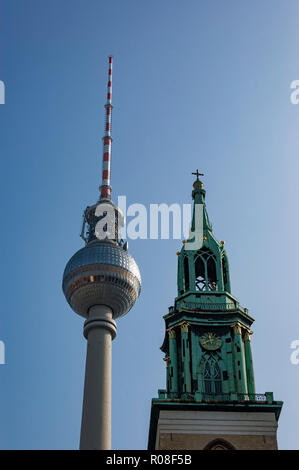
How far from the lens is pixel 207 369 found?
240 ft

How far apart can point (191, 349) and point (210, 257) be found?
13.4 meters

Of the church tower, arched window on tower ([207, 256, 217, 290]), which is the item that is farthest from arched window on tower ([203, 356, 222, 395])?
arched window on tower ([207, 256, 217, 290])

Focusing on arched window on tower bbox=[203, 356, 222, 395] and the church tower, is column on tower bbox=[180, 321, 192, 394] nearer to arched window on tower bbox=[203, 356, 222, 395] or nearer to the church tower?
the church tower

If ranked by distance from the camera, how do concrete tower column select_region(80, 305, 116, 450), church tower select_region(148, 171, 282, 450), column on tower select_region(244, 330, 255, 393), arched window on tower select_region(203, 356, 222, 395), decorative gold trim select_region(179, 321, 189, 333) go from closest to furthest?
church tower select_region(148, 171, 282, 450), arched window on tower select_region(203, 356, 222, 395), column on tower select_region(244, 330, 255, 393), decorative gold trim select_region(179, 321, 189, 333), concrete tower column select_region(80, 305, 116, 450)

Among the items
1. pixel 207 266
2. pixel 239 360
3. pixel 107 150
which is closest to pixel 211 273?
pixel 207 266

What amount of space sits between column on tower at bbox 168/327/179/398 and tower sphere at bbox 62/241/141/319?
→ 53.9 ft

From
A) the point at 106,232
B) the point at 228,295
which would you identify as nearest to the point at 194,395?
the point at 228,295

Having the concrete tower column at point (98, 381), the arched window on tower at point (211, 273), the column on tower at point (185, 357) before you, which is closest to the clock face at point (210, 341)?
the column on tower at point (185, 357)

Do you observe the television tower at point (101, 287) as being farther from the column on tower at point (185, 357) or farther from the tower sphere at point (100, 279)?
the column on tower at point (185, 357)

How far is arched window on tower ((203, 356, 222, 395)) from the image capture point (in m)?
71.4

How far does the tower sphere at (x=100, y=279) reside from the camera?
90562mm

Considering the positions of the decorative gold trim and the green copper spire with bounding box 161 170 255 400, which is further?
the decorative gold trim

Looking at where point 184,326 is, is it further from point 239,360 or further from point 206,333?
point 239,360
